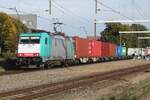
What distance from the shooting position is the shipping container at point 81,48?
173ft

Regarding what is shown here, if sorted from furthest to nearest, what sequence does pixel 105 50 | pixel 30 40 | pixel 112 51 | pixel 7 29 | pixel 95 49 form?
pixel 7 29 → pixel 112 51 → pixel 105 50 → pixel 95 49 → pixel 30 40

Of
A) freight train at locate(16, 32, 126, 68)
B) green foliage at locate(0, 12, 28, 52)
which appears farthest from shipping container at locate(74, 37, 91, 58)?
green foliage at locate(0, 12, 28, 52)

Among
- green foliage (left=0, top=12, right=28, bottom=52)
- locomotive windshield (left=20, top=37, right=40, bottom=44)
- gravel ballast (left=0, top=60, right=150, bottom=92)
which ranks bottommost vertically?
gravel ballast (left=0, top=60, right=150, bottom=92)

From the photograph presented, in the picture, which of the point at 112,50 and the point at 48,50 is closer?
the point at 48,50

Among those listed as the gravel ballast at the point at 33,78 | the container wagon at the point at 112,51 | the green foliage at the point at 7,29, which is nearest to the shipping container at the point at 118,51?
the container wagon at the point at 112,51

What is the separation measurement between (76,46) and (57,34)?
9.46 metres

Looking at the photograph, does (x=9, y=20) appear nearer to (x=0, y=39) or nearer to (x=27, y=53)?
(x=0, y=39)

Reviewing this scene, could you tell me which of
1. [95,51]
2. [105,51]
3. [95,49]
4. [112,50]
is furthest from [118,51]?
[95,51]

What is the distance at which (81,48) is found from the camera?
55.1 m

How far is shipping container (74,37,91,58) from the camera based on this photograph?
5269cm

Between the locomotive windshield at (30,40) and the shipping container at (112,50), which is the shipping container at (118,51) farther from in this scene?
the locomotive windshield at (30,40)

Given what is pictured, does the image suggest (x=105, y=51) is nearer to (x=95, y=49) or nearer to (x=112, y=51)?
(x=112, y=51)

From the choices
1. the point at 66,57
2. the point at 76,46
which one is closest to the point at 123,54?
the point at 76,46

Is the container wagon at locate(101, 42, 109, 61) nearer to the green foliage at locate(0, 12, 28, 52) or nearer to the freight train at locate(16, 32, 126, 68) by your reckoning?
the freight train at locate(16, 32, 126, 68)
